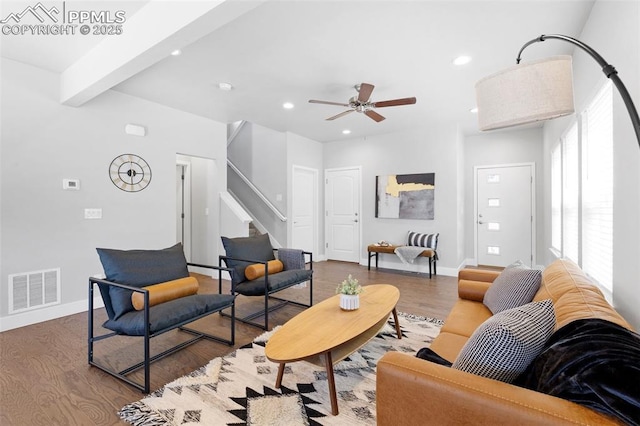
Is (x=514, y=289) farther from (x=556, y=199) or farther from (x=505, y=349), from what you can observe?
(x=556, y=199)

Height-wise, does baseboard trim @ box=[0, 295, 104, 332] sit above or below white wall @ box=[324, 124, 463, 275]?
below

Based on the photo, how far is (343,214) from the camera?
6.63 metres

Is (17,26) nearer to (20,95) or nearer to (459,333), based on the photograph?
(20,95)

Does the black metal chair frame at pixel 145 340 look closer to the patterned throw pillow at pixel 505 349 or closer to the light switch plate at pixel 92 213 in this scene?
the light switch plate at pixel 92 213

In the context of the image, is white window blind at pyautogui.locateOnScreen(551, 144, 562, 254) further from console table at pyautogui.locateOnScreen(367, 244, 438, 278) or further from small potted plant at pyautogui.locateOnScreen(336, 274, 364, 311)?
small potted plant at pyautogui.locateOnScreen(336, 274, 364, 311)

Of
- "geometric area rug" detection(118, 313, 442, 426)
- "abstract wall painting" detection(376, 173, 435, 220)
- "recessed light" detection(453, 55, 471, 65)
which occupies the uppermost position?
"recessed light" detection(453, 55, 471, 65)

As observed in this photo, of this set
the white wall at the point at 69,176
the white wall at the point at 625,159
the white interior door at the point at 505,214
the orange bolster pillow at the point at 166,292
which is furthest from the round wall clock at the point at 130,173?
the white interior door at the point at 505,214

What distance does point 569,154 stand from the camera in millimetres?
3195

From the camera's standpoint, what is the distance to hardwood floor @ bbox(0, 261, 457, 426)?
1788 mm

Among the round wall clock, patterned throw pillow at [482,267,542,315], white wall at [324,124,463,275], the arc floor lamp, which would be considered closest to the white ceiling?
the round wall clock

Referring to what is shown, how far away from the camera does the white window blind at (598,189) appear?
76.8 inches

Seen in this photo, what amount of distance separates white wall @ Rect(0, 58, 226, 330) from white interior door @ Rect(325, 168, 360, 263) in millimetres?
3364

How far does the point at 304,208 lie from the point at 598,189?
493 centimetres

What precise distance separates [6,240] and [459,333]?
14.0 ft
